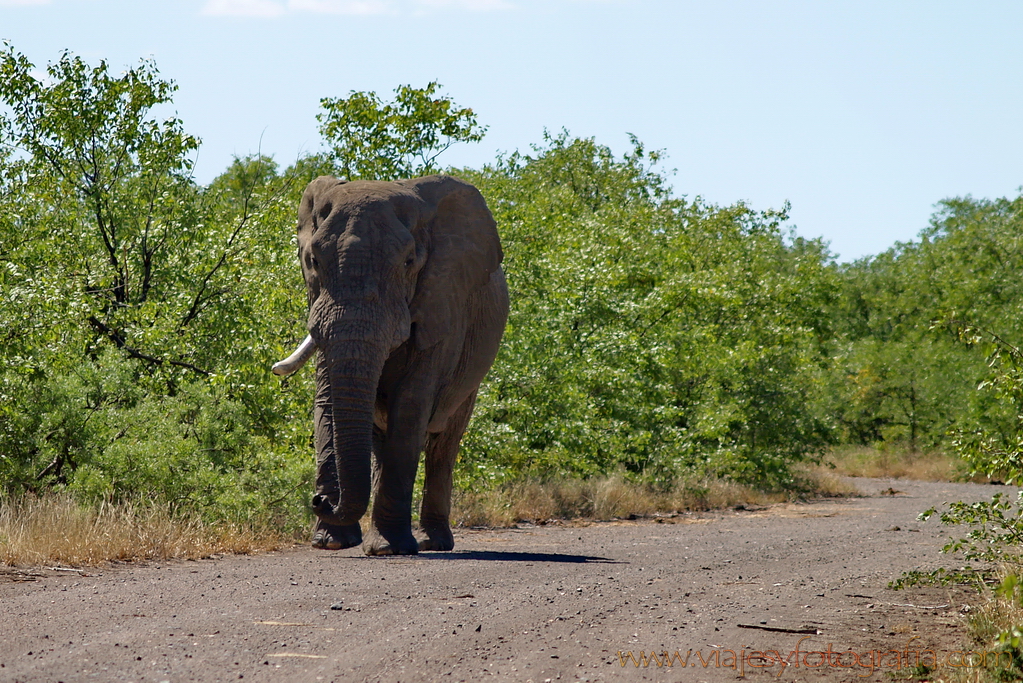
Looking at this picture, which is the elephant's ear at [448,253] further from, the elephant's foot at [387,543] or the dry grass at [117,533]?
the dry grass at [117,533]

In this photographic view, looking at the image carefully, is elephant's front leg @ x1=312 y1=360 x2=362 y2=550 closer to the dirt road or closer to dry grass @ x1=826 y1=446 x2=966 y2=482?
the dirt road

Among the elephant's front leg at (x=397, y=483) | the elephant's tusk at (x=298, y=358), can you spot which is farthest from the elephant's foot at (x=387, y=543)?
the elephant's tusk at (x=298, y=358)

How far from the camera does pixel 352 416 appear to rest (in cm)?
978

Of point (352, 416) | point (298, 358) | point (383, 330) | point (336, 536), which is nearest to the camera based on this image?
point (352, 416)

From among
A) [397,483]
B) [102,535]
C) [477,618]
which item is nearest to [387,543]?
[397,483]

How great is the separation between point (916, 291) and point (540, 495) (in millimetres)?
34796

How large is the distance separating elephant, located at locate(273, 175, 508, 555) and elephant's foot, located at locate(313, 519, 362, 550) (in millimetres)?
11

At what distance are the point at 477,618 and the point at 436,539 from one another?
4.99m

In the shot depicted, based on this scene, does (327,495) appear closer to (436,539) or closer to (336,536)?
(336,536)

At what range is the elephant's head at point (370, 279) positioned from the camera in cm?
982

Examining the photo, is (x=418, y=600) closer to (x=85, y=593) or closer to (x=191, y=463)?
(x=85, y=593)

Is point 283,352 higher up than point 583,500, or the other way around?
point 283,352

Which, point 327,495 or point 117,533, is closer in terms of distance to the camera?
point 327,495

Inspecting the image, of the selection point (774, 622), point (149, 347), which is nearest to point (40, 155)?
point (149, 347)
